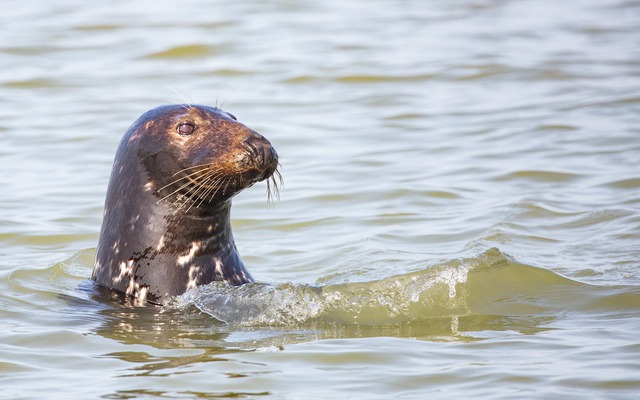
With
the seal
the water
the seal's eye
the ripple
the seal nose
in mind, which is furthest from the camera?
the ripple

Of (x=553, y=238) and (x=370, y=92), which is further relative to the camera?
(x=370, y=92)

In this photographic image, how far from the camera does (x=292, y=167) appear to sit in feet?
36.7

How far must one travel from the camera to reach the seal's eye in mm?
6609

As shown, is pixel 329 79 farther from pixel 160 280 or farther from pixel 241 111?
pixel 160 280

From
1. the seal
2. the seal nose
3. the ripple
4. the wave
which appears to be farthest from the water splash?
the ripple

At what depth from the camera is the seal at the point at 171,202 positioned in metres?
6.51

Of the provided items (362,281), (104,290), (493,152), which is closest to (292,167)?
(493,152)

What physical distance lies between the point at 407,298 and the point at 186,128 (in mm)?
1585

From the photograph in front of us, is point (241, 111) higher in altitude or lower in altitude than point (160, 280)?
higher

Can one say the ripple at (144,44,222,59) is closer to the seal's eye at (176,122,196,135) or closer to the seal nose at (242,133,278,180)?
the seal's eye at (176,122,196,135)

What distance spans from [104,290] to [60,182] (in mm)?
3938

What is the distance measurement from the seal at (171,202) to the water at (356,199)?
16 centimetres

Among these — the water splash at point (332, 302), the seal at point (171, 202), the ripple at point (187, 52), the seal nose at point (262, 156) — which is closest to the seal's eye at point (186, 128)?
the seal at point (171, 202)

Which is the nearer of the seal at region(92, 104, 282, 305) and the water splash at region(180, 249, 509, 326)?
the seal at region(92, 104, 282, 305)
